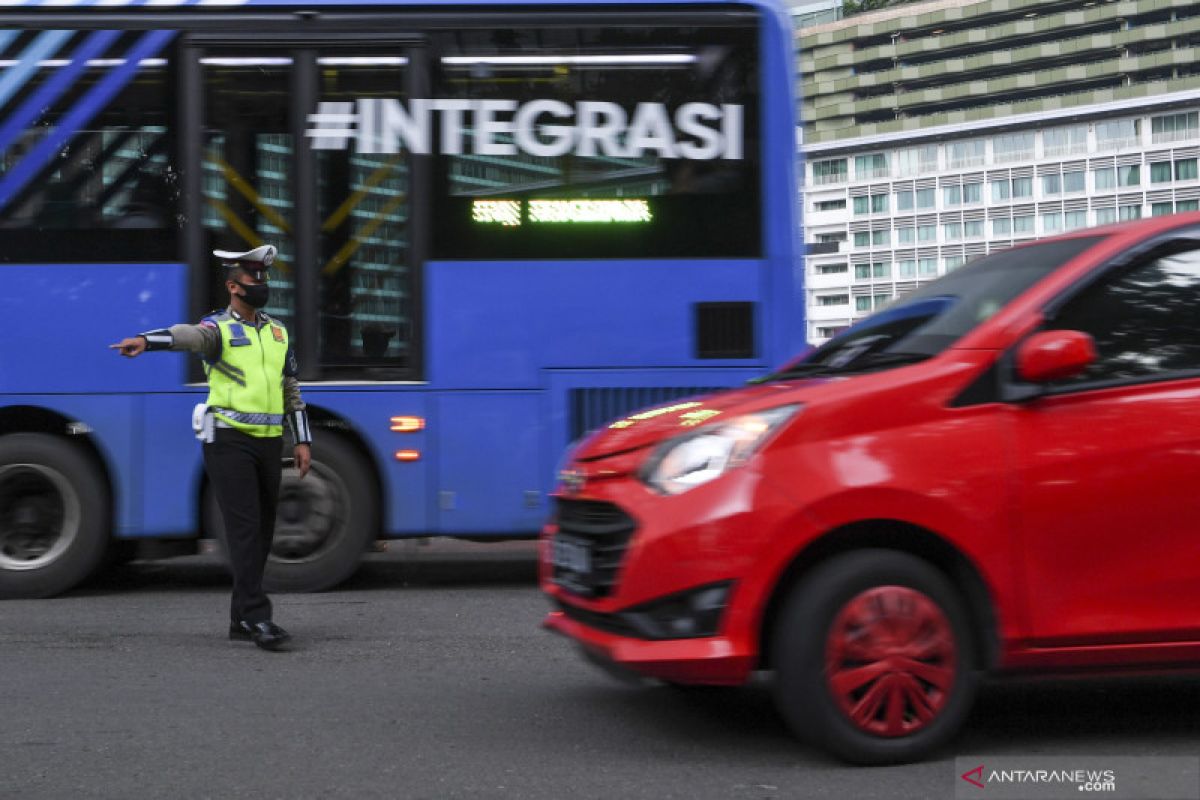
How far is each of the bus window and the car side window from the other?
528cm

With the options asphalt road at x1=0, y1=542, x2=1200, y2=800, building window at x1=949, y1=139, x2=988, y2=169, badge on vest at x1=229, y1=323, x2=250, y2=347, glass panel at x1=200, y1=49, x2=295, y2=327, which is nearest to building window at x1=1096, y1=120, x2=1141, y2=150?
building window at x1=949, y1=139, x2=988, y2=169

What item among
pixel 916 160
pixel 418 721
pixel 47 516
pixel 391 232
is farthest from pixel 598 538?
pixel 916 160

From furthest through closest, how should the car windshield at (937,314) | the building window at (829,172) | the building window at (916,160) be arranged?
1. the building window at (829,172)
2. the building window at (916,160)
3. the car windshield at (937,314)

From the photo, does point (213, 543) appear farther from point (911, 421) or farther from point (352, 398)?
point (911, 421)

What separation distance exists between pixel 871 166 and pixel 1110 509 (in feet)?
460

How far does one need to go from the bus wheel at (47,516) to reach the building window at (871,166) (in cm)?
13645

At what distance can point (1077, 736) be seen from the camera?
4750mm

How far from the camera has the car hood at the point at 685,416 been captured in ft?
14.7

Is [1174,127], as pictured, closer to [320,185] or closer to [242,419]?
[320,185]

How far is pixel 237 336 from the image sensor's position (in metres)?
6.49

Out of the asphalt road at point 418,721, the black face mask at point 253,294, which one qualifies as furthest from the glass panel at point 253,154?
the asphalt road at point 418,721

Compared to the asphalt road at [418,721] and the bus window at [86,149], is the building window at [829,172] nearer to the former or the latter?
the bus window at [86,149]

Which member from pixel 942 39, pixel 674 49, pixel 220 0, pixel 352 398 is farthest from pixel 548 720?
pixel 942 39

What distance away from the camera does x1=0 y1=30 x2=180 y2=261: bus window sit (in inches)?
317
